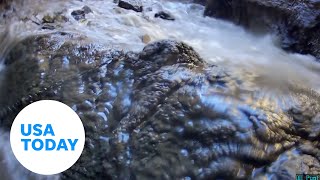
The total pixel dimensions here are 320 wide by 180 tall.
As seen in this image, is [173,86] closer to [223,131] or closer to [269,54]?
[223,131]

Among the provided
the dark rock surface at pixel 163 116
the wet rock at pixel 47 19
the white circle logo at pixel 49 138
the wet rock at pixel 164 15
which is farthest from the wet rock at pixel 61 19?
the white circle logo at pixel 49 138

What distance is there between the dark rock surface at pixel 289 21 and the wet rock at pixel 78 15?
235 centimetres

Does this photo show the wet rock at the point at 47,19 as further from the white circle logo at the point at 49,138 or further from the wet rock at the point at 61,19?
the white circle logo at the point at 49,138

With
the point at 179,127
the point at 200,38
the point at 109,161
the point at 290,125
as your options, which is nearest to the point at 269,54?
the point at 200,38

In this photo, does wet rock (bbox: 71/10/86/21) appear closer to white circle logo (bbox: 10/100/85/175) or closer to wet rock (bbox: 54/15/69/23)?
wet rock (bbox: 54/15/69/23)

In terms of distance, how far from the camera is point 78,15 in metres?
5.39

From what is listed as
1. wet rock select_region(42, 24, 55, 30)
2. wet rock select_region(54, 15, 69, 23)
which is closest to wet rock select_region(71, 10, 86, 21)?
wet rock select_region(54, 15, 69, 23)

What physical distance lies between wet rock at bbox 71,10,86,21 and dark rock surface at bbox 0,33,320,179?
→ 1.89m

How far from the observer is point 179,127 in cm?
264

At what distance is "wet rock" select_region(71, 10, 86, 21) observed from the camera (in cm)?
532

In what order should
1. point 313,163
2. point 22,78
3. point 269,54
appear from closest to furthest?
point 313,163 → point 22,78 → point 269,54

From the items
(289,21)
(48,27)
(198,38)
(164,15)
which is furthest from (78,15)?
(289,21)

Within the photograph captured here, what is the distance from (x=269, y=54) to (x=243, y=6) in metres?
1.17

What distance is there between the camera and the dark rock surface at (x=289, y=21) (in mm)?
4562
